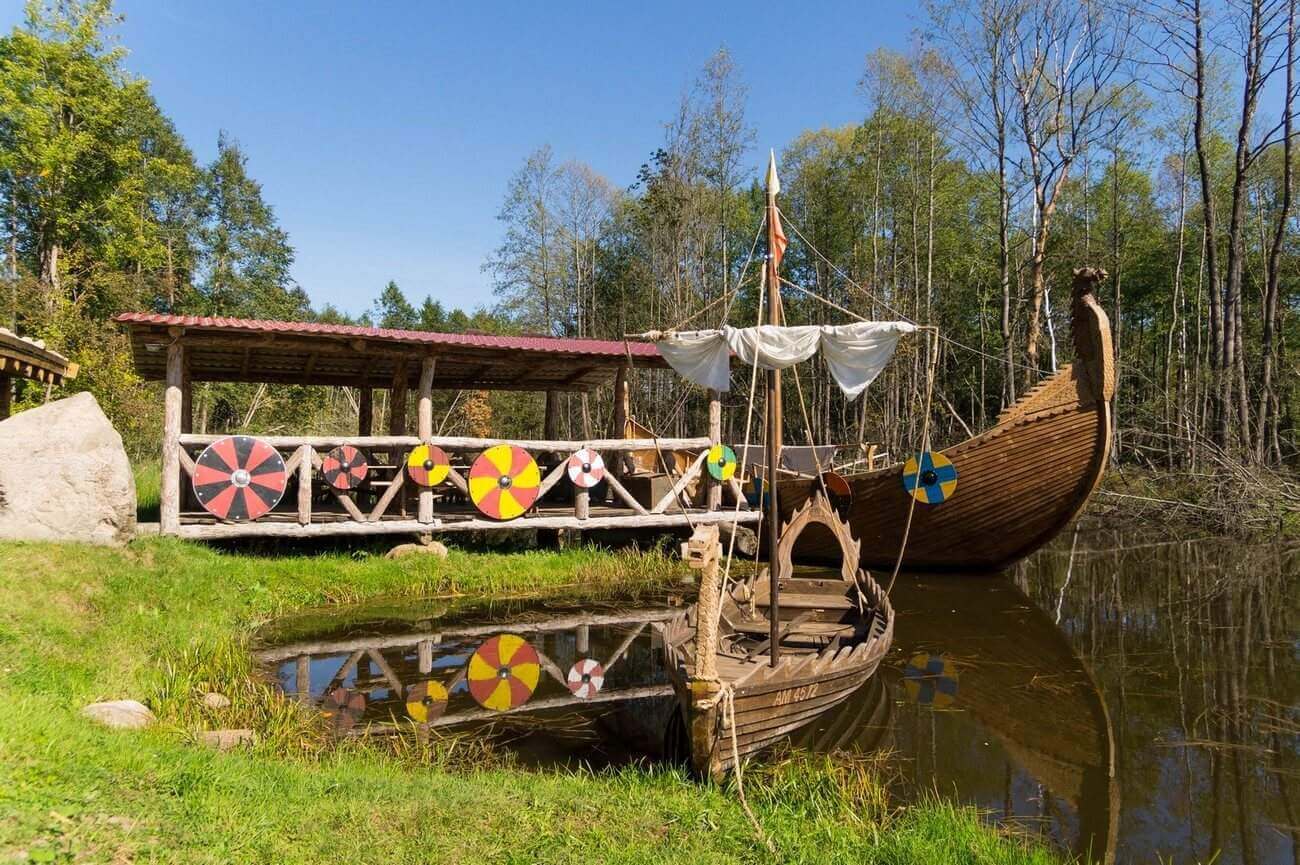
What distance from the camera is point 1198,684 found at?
5.98m

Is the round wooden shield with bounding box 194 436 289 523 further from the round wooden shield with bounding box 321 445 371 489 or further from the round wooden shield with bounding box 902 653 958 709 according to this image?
the round wooden shield with bounding box 902 653 958 709

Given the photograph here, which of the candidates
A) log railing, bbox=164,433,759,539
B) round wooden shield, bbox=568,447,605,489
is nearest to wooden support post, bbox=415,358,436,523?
log railing, bbox=164,433,759,539

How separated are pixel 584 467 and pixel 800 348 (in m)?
4.57

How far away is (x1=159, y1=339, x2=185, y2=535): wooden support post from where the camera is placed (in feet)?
27.1

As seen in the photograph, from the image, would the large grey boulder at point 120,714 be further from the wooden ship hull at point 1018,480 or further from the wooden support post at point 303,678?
the wooden ship hull at point 1018,480

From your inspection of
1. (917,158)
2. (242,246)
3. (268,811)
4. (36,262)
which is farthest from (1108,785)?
(242,246)

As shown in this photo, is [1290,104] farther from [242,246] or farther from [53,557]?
[242,246]

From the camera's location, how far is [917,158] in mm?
20188

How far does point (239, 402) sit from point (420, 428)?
19645mm

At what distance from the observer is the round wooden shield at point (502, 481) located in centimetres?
940

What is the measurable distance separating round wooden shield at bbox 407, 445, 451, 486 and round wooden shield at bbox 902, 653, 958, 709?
578 cm

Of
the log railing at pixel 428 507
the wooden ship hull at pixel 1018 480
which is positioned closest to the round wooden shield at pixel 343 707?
the log railing at pixel 428 507

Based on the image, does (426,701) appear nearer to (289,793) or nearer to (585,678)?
(585,678)

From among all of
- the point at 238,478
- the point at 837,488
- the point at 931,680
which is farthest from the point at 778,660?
the point at 238,478
